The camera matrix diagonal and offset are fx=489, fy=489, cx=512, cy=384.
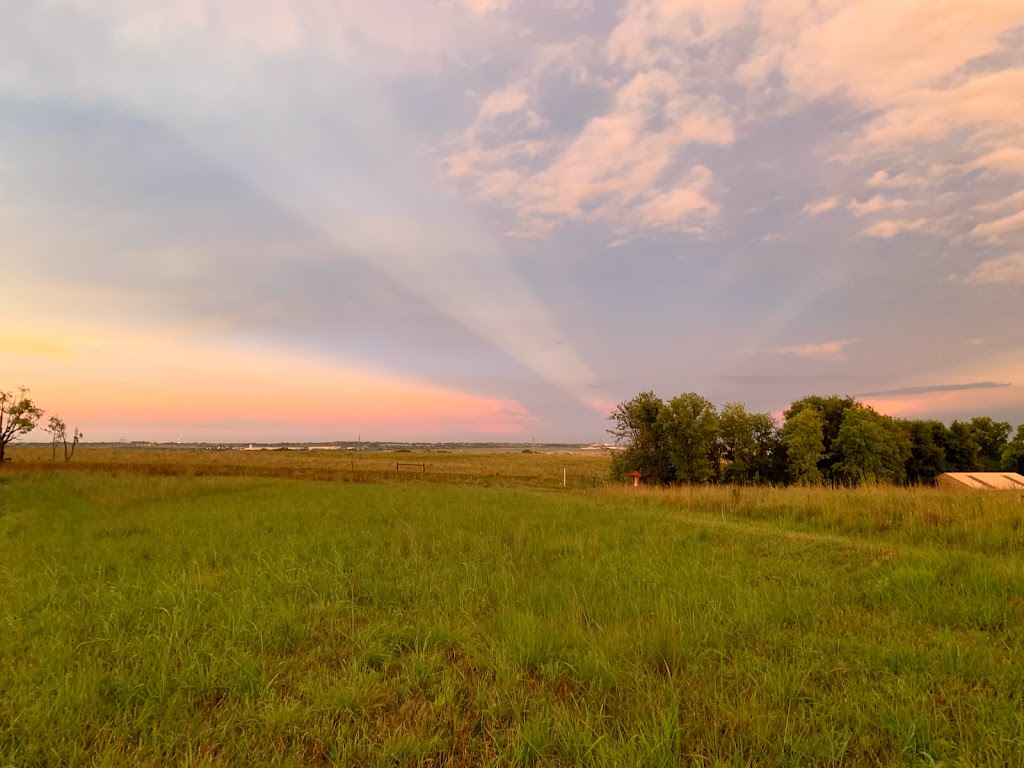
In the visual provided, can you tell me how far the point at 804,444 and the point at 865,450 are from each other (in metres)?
6.21

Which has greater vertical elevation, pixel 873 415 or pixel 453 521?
pixel 873 415

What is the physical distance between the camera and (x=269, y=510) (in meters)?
15.3

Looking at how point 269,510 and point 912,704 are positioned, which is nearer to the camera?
point 912,704

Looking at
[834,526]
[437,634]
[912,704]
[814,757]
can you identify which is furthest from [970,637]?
[834,526]

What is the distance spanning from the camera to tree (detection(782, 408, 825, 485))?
44.8 metres

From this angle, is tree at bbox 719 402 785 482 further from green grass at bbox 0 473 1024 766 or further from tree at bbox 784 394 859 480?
green grass at bbox 0 473 1024 766

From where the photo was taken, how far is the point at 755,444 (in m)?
46.8

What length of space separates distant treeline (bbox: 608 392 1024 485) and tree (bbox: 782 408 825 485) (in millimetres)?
80

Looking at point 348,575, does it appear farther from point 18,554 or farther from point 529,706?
point 18,554

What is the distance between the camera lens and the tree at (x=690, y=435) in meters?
43.0

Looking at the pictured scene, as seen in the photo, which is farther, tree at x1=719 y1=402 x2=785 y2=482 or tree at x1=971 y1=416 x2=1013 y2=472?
tree at x1=971 y1=416 x2=1013 y2=472

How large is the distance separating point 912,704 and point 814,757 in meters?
1.14

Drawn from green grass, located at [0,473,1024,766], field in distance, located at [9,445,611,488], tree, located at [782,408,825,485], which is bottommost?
field in distance, located at [9,445,611,488]

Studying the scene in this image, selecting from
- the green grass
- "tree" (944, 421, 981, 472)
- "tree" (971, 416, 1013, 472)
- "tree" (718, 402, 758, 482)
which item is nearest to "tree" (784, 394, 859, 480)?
"tree" (718, 402, 758, 482)
